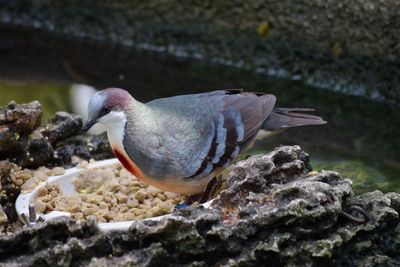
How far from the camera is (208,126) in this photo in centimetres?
387

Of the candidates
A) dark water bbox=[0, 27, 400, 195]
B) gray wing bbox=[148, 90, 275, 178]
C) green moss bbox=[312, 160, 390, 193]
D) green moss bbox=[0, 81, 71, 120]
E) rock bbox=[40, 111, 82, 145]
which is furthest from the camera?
green moss bbox=[0, 81, 71, 120]

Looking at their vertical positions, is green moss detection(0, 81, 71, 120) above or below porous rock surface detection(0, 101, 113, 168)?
below

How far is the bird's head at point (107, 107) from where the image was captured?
3699mm

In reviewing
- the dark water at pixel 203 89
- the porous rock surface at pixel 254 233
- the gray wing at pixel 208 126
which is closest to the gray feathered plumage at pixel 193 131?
the gray wing at pixel 208 126

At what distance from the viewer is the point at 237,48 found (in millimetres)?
6660

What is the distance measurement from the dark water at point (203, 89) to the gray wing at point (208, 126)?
0.78 meters

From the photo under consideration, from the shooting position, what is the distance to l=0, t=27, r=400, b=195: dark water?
494 cm

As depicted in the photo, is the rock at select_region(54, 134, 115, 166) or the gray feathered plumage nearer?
the gray feathered plumage

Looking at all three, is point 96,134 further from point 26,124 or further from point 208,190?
point 208,190

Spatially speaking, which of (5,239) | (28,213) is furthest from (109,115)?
(5,239)

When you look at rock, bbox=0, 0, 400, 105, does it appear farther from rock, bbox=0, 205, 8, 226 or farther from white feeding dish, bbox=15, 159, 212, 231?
rock, bbox=0, 205, 8, 226

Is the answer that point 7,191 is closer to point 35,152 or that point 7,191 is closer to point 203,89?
point 35,152

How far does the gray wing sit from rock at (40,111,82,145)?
63 cm

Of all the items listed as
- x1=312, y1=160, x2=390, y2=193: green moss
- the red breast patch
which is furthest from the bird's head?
x1=312, y1=160, x2=390, y2=193: green moss
